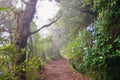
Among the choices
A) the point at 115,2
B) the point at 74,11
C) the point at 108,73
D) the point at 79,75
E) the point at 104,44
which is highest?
the point at 74,11

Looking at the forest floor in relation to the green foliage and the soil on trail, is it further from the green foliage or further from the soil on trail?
the green foliage

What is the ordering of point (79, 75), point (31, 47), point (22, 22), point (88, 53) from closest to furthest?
point (88, 53)
point (22, 22)
point (79, 75)
point (31, 47)

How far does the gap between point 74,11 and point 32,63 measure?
237 inches

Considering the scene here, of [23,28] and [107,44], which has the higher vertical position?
[23,28]

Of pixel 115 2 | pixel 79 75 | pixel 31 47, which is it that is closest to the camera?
pixel 115 2

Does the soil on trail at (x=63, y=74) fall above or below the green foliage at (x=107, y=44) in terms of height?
below

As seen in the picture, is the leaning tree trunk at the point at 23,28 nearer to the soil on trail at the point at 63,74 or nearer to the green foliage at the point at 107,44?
the green foliage at the point at 107,44

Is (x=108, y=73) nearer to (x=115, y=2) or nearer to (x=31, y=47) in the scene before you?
(x=115, y=2)

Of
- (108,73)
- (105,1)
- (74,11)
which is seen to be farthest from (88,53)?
(74,11)

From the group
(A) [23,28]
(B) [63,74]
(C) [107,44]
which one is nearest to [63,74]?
(B) [63,74]

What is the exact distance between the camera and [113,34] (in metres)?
4.56

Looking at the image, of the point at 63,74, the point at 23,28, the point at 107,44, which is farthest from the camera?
the point at 63,74

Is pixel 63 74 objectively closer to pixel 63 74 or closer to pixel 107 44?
pixel 63 74

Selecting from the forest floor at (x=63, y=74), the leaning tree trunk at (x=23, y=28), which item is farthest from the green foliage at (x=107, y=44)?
the leaning tree trunk at (x=23, y=28)
